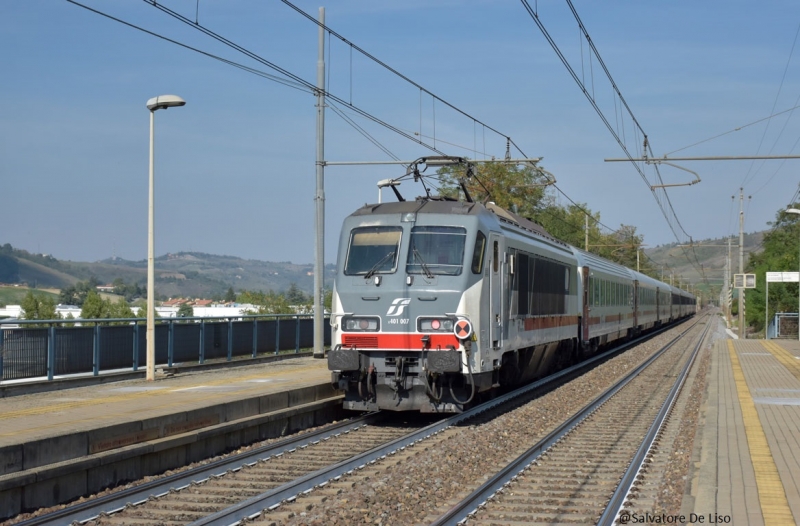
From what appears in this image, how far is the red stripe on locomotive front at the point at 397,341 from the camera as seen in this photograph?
14.1 m

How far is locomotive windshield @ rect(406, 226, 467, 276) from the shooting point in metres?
14.5

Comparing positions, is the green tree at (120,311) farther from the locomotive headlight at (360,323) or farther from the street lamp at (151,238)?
the locomotive headlight at (360,323)

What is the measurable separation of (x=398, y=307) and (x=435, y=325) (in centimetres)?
64

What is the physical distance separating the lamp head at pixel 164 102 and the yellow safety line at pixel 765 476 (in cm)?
1121

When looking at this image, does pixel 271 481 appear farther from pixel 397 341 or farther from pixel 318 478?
pixel 397 341

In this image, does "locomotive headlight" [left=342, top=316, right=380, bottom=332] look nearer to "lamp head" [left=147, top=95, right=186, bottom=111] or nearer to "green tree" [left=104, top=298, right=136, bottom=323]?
"lamp head" [left=147, top=95, right=186, bottom=111]

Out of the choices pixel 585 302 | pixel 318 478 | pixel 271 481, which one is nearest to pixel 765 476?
pixel 318 478

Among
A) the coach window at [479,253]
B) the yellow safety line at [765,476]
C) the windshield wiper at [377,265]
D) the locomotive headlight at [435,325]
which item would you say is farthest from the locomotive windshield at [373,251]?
the yellow safety line at [765,476]

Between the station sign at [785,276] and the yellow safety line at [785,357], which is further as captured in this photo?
the station sign at [785,276]

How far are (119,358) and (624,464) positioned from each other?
10.7 metres

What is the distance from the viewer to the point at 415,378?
557 inches

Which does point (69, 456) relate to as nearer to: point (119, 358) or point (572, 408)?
point (119, 358)

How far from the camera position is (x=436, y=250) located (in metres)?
14.8

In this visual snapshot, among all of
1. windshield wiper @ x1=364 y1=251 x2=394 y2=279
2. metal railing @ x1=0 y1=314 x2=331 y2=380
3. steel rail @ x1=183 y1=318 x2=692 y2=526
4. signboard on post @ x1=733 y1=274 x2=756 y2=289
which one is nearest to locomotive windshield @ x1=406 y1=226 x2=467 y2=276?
windshield wiper @ x1=364 y1=251 x2=394 y2=279
